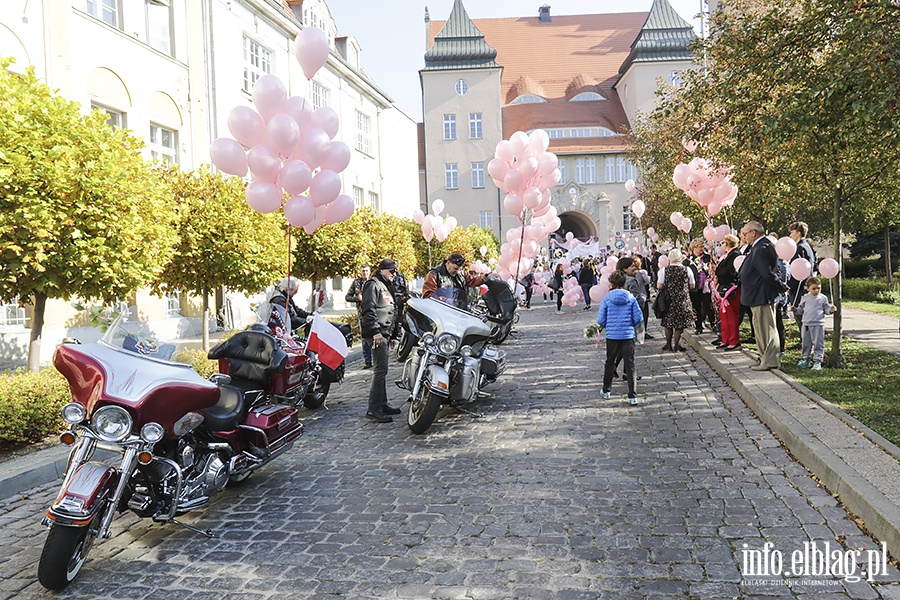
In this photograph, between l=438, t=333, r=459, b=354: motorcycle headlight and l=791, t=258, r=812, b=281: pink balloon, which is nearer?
l=438, t=333, r=459, b=354: motorcycle headlight

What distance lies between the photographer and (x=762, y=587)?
356cm

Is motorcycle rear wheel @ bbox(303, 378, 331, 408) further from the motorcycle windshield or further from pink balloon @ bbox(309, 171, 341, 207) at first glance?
pink balloon @ bbox(309, 171, 341, 207)

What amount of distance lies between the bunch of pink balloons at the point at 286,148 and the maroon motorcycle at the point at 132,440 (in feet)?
10.5

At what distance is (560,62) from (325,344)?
208 ft

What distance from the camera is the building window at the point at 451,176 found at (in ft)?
191

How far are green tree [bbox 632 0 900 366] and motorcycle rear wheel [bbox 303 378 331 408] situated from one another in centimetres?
522

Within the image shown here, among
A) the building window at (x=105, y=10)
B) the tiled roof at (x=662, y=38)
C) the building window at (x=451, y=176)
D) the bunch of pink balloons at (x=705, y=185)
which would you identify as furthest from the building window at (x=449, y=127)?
the bunch of pink balloons at (x=705, y=185)

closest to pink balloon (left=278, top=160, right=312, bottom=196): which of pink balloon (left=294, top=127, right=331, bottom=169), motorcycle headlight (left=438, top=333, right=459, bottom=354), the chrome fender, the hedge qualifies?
pink balloon (left=294, top=127, right=331, bottom=169)

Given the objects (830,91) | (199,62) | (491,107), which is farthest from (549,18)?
(830,91)

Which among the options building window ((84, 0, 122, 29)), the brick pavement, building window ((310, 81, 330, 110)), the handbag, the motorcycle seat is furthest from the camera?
building window ((310, 81, 330, 110))

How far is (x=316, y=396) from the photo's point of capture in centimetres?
880

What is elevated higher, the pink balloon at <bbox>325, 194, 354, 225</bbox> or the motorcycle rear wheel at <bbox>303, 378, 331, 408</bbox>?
the pink balloon at <bbox>325, 194, 354, 225</bbox>

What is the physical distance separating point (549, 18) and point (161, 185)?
2620 inches

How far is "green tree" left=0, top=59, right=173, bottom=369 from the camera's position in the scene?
7410mm
